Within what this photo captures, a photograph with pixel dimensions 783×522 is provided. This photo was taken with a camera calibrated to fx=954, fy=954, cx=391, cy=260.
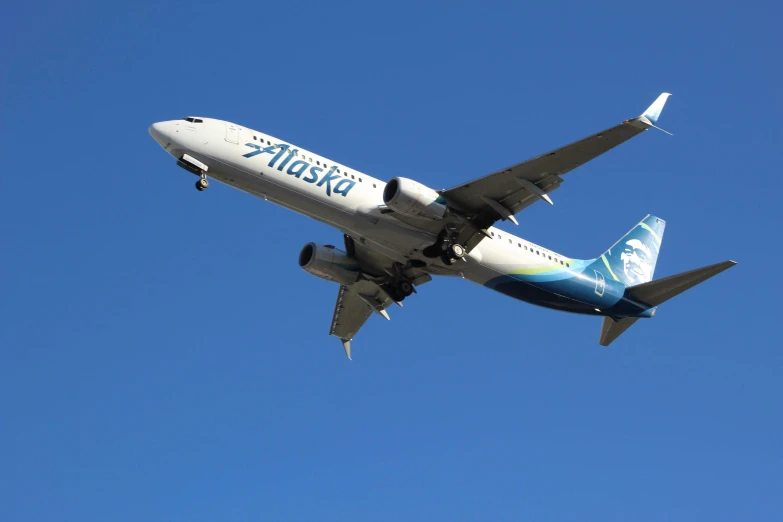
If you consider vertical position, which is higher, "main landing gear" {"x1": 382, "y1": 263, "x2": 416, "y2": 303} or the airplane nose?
the airplane nose

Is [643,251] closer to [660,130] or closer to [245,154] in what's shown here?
[660,130]

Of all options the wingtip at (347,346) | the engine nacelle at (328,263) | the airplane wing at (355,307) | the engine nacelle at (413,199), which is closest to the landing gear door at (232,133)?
the engine nacelle at (413,199)

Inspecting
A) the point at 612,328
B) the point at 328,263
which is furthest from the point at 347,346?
the point at 612,328

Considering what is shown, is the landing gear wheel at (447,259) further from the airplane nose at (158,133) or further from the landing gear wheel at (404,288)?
the airplane nose at (158,133)

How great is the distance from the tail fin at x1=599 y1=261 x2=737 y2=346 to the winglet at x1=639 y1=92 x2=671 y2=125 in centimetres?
689

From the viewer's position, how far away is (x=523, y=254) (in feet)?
128

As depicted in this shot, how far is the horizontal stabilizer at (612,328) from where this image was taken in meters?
42.3

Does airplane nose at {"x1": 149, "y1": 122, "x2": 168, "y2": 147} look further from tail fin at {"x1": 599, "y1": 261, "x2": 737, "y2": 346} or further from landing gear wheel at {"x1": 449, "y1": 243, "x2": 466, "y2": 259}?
tail fin at {"x1": 599, "y1": 261, "x2": 737, "y2": 346}

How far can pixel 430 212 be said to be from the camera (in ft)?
117

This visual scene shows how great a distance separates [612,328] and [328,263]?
13.0 meters

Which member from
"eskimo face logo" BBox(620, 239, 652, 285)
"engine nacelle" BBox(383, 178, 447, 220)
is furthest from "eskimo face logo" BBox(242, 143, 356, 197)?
"eskimo face logo" BBox(620, 239, 652, 285)

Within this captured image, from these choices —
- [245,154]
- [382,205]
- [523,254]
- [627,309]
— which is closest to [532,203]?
[523,254]

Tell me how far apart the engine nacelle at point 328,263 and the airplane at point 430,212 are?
5cm

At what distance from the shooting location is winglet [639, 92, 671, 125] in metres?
32.9
